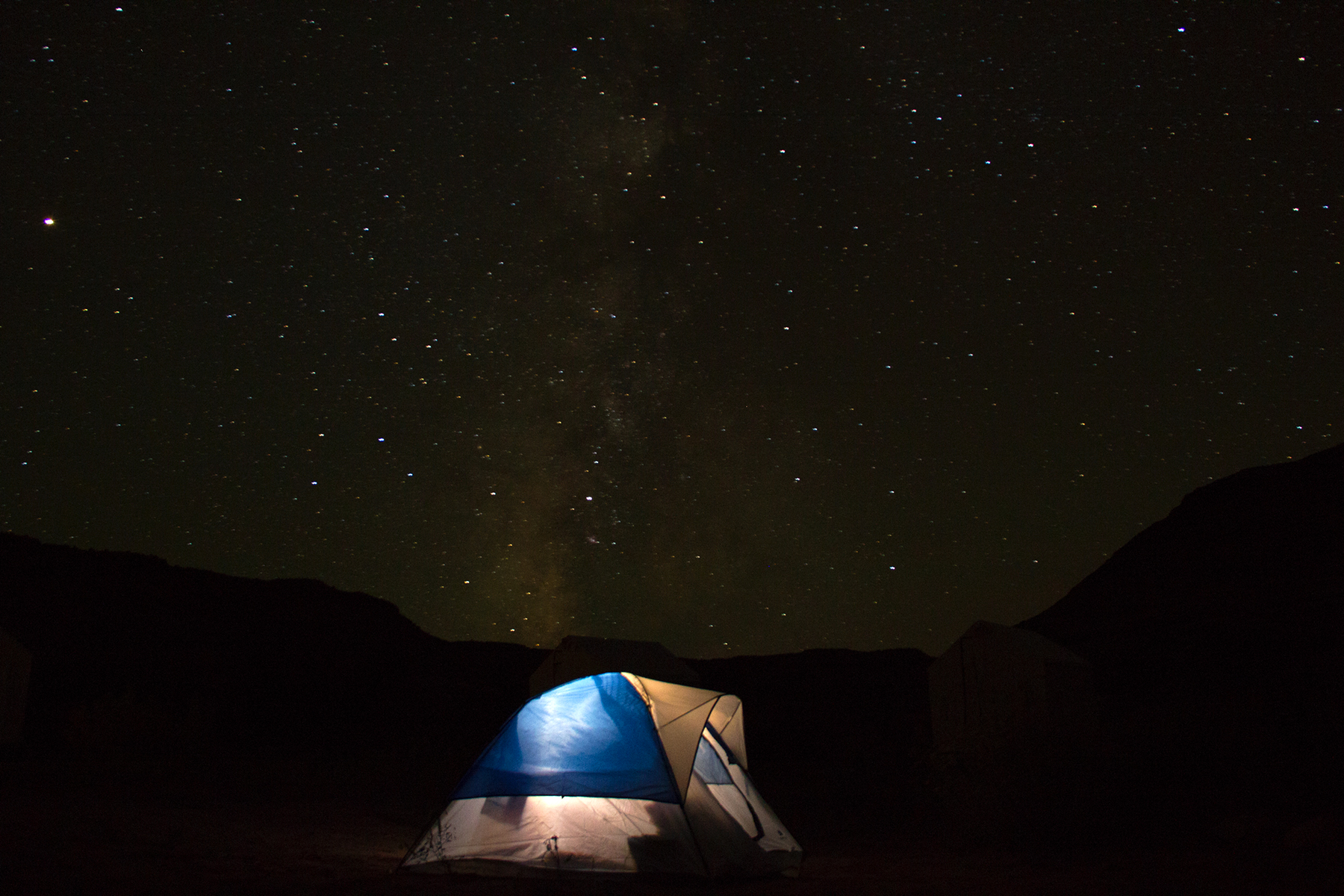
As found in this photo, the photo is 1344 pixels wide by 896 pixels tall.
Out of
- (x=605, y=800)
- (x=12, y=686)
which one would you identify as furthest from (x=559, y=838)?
(x=12, y=686)

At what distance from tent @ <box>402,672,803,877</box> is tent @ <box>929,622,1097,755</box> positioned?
276 inches

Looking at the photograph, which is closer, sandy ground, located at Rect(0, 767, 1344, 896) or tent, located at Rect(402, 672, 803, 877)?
sandy ground, located at Rect(0, 767, 1344, 896)

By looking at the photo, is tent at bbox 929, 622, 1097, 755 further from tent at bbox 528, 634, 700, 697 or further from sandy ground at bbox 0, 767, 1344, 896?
tent at bbox 528, 634, 700, 697

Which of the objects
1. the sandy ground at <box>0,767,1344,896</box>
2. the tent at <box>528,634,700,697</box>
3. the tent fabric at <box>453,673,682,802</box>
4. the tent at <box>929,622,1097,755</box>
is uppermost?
the tent at <box>528,634,700,697</box>

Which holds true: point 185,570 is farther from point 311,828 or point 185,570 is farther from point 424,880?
point 424,880

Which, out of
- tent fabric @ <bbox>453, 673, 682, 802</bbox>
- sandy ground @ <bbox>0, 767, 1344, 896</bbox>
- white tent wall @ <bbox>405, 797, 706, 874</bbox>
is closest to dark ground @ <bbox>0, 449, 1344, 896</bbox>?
sandy ground @ <bbox>0, 767, 1344, 896</bbox>

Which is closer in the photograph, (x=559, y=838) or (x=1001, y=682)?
(x=559, y=838)

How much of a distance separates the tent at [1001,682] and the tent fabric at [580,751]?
7.55m

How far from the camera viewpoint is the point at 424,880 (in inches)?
248

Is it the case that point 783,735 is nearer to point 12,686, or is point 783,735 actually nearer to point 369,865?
point 12,686

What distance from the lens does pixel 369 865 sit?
7.09m

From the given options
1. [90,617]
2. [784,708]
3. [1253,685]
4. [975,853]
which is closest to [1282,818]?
[975,853]

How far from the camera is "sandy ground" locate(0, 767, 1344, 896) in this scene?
5.89 metres

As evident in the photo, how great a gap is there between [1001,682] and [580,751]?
10943 mm
